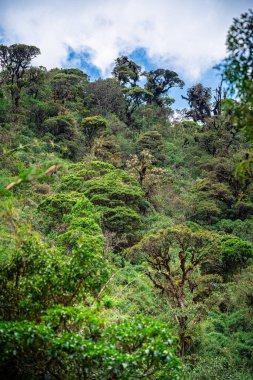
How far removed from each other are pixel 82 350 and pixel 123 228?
15.8m

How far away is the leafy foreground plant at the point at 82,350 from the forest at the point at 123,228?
0.02 metres

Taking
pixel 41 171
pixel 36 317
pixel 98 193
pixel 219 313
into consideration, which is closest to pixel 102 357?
pixel 36 317

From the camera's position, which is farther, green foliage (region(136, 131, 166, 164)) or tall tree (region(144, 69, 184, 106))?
tall tree (region(144, 69, 184, 106))

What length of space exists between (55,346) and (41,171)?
2.23 meters

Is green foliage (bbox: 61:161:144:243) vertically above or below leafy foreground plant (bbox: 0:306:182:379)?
above

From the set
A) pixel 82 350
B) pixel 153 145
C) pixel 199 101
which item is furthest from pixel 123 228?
pixel 199 101

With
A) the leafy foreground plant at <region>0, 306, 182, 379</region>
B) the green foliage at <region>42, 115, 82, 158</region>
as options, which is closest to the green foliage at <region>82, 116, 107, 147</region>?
the green foliage at <region>42, 115, 82, 158</region>

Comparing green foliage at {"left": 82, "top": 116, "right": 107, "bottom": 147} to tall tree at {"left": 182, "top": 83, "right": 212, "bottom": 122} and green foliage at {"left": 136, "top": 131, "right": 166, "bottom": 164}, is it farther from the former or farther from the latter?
tall tree at {"left": 182, "top": 83, "right": 212, "bottom": 122}

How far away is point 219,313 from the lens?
1566 cm

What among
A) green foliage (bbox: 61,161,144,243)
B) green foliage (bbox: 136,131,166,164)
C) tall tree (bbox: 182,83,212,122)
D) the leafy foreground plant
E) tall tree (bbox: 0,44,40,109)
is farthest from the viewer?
tall tree (bbox: 182,83,212,122)

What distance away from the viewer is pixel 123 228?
66.0ft

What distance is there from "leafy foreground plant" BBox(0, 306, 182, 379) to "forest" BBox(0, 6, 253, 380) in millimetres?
22

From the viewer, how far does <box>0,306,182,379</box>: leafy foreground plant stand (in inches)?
167

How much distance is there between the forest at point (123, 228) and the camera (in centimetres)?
459
